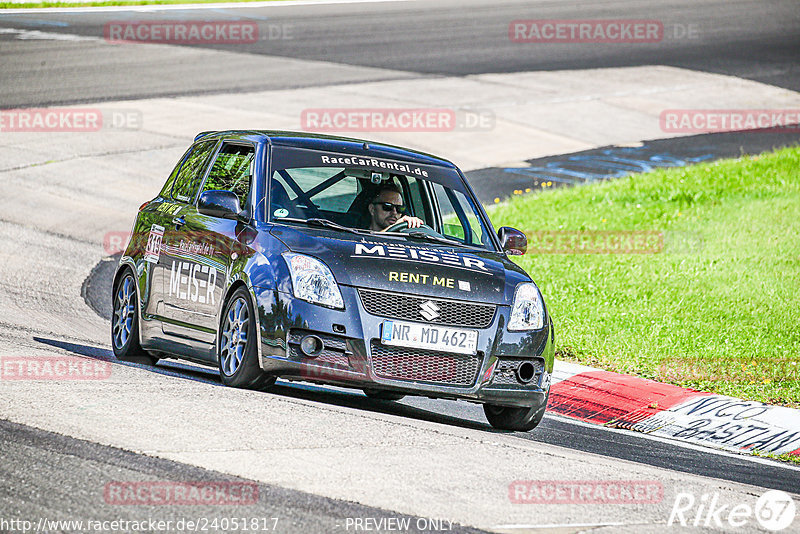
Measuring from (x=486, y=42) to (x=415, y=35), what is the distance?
6.08 ft

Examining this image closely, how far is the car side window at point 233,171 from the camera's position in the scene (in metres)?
9.00

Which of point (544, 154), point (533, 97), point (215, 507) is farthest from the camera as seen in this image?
point (533, 97)

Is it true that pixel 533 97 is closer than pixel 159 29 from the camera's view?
Yes

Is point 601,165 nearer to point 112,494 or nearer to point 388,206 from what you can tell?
point 388,206

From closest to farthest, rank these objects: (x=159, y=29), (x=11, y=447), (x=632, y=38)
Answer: (x=11, y=447)
(x=159, y=29)
(x=632, y=38)

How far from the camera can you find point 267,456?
631cm

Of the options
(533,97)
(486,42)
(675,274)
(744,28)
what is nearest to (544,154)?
(533,97)

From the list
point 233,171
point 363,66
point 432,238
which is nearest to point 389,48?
point 363,66

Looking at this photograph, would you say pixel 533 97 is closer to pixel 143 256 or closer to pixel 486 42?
pixel 486 42

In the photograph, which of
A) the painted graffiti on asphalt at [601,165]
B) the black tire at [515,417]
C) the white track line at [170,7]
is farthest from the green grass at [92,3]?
the black tire at [515,417]

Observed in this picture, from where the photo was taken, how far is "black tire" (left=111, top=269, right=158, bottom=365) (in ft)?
32.2

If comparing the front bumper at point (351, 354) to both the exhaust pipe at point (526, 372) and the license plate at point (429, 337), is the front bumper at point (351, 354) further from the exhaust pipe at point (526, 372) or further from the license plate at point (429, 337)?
the exhaust pipe at point (526, 372)

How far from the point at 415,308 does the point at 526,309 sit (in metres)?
0.85

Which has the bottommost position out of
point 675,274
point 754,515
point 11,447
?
point 675,274
